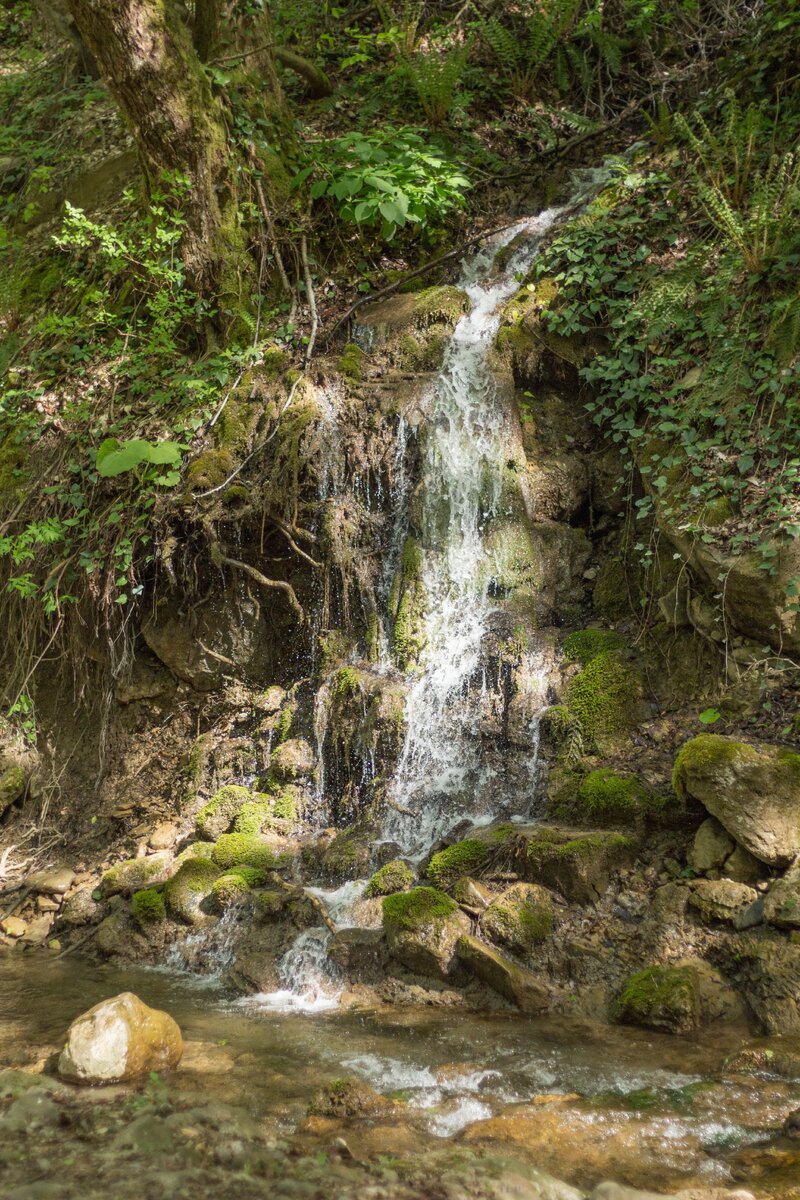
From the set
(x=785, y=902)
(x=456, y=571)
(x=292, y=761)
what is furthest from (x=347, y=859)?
(x=785, y=902)

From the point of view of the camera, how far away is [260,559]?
22.7 feet

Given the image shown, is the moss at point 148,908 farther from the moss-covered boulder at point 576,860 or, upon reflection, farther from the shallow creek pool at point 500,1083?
the moss-covered boulder at point 576,860

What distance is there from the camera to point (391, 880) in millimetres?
5027

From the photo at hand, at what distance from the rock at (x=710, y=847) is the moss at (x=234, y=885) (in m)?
2.54

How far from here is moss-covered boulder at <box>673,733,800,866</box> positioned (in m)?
4.20

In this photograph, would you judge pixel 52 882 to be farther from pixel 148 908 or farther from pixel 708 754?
pixel 708 754

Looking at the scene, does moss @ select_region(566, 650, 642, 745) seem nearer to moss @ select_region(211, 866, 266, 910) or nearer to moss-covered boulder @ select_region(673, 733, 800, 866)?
moss-covered boulder @ select_region(673, 733, 800, 866)

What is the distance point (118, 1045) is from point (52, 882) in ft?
9.46

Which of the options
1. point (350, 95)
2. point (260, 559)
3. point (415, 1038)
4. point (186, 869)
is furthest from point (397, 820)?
point (350, 95)

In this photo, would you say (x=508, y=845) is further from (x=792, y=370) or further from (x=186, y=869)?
(x=792, y=370)

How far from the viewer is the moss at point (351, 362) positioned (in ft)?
23.7

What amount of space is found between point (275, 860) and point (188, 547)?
2558 mm

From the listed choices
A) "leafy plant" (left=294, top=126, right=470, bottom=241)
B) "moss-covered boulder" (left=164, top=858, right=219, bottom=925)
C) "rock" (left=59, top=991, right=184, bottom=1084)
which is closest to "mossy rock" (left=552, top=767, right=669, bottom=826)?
"moss-covered boulder" (left=164, top=858, right=219, bottom=925)

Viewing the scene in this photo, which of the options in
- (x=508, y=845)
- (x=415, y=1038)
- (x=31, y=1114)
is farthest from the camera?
(x=508, y=845)
